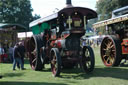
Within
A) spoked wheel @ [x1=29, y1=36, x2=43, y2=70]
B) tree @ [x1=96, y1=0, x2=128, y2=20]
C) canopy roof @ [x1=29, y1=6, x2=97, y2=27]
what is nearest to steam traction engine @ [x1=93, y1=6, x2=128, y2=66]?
canopy roof @ [x1=29, y1=6, x2=97, y2=27]

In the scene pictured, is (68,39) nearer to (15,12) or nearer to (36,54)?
(36,54)

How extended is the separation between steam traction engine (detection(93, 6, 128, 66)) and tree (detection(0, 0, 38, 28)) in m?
34.9

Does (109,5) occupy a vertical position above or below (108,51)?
above

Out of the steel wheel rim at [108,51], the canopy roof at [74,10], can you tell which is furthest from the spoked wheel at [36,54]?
the steel wheel rim at [108,51]

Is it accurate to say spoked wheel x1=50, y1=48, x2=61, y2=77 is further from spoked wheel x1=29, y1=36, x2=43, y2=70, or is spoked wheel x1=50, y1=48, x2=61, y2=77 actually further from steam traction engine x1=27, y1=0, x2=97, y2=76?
spoked wheel x1=29, y1=36, x2=43, y2=70

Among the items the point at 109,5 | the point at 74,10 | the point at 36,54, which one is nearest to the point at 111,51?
the point at 74,10

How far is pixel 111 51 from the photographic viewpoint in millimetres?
9773

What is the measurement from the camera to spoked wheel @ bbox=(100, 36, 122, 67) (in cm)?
921

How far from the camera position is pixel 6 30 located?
54.1 ft

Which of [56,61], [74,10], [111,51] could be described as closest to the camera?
[56,61]

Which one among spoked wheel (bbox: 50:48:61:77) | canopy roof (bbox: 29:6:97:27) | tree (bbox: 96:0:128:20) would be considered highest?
tree (bbox: 96:0:128:20)

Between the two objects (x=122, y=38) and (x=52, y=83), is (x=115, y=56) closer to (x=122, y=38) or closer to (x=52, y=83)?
(x=122, y=38)

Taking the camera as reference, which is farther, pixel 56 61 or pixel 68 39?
pixel 68 39

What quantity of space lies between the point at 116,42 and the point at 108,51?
2.50 feet
